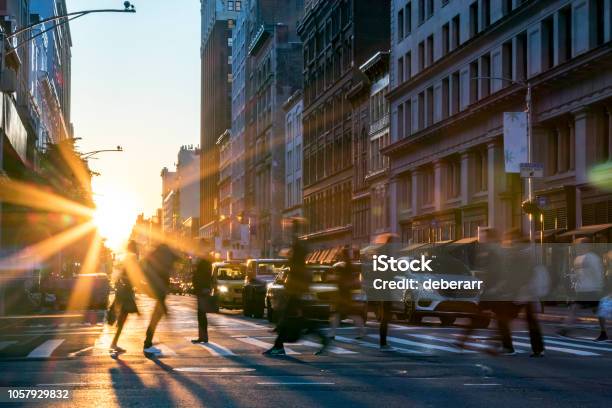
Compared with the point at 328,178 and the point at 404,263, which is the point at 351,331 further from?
the point at 328,178

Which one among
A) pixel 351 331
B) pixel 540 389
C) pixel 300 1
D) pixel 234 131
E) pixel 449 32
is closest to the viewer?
pixel 540 389

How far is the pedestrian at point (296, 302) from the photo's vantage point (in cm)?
1727

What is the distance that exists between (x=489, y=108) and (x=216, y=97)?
434 ft

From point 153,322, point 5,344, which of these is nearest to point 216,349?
point 153,322

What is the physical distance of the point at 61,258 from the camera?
284ft

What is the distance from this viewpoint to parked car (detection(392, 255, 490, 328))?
92.7 feet

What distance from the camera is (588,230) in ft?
142

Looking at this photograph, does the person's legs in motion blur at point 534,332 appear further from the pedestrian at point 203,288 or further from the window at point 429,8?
the window at point 429,8

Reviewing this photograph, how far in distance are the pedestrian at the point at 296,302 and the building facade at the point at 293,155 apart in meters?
84.5

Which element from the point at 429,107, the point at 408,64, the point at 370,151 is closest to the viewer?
the point at 429,107

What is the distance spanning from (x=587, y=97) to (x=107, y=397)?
35804 mm

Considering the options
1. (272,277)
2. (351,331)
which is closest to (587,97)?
(272,277)

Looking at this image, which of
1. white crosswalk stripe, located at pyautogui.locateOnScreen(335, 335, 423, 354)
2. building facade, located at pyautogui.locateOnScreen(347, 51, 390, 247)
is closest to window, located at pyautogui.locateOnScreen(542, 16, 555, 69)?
building facade, located at pyautogui.locateOnScreen(347, 51, 390, 247)

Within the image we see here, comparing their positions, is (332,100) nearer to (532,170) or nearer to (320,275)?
(532,170)
